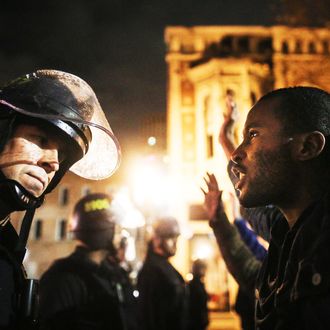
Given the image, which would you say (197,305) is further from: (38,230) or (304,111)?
(38,230)

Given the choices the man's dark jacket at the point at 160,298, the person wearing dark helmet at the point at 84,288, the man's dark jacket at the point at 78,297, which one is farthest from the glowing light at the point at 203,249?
the man's dark jacket at the point at 78,297

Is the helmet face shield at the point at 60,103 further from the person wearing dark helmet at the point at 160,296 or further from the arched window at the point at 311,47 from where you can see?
the arched window at the point at 311,47

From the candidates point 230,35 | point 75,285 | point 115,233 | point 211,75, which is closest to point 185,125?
point 211,75

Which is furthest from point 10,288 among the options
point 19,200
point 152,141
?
point 152,141

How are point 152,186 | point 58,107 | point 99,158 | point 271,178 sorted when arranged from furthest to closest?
1. point 152,186
2. point 99,158
3. point 58,107
4. point 271,178

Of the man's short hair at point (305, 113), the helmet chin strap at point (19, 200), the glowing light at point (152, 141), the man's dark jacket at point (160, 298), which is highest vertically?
the glowing light at point (152, 141)

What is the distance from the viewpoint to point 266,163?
195 centimetres

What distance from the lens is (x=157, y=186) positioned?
53.4 feet

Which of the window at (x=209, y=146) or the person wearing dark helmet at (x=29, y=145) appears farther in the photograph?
the window at (x=209, y=146)

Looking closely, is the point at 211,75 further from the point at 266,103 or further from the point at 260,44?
the point at 266,103

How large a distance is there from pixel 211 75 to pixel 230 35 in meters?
2.91

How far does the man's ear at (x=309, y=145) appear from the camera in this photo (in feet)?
6.10

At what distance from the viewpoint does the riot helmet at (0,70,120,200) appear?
6.47 feet

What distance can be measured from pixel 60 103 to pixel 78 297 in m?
2.19
